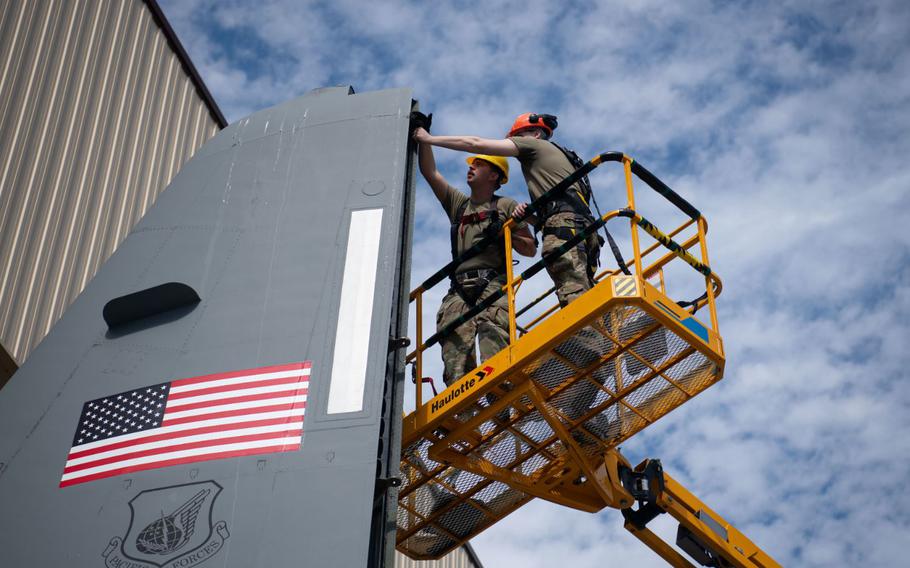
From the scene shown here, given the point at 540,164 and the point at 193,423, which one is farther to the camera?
the point at 540,164

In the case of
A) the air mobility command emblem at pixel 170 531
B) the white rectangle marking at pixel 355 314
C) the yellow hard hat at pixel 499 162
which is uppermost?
the yellow hard hat at pixel 499 162

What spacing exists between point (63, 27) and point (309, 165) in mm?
5743

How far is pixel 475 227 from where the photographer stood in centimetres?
791

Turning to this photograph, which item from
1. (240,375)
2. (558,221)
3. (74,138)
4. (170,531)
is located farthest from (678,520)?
(74,138)

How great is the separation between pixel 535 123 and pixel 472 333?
1.86m

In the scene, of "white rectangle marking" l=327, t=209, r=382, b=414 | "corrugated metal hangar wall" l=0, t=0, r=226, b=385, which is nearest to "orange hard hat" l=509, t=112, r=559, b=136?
"white rectangle marking" l=327, t=209, r=382, b=414

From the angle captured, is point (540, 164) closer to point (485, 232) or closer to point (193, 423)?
point (485, 232)

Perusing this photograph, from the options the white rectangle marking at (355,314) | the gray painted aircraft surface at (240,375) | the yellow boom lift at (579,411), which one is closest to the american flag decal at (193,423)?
the gray painted aircraft surface at (240,375)

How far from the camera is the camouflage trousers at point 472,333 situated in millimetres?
7270

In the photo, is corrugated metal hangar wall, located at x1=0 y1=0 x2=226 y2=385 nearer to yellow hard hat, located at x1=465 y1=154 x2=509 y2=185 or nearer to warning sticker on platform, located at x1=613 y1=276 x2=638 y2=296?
yellow hard hat, located at x1=465 y1=154 x2=509 y2=185

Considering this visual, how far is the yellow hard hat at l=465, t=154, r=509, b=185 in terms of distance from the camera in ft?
26.8

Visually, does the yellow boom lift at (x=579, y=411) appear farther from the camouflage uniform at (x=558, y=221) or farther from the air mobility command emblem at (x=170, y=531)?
the air mobility command emblem at (x=170, y=531)

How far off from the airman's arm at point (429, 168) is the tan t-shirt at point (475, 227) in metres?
0.06

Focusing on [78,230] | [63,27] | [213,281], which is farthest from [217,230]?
[63,27]
